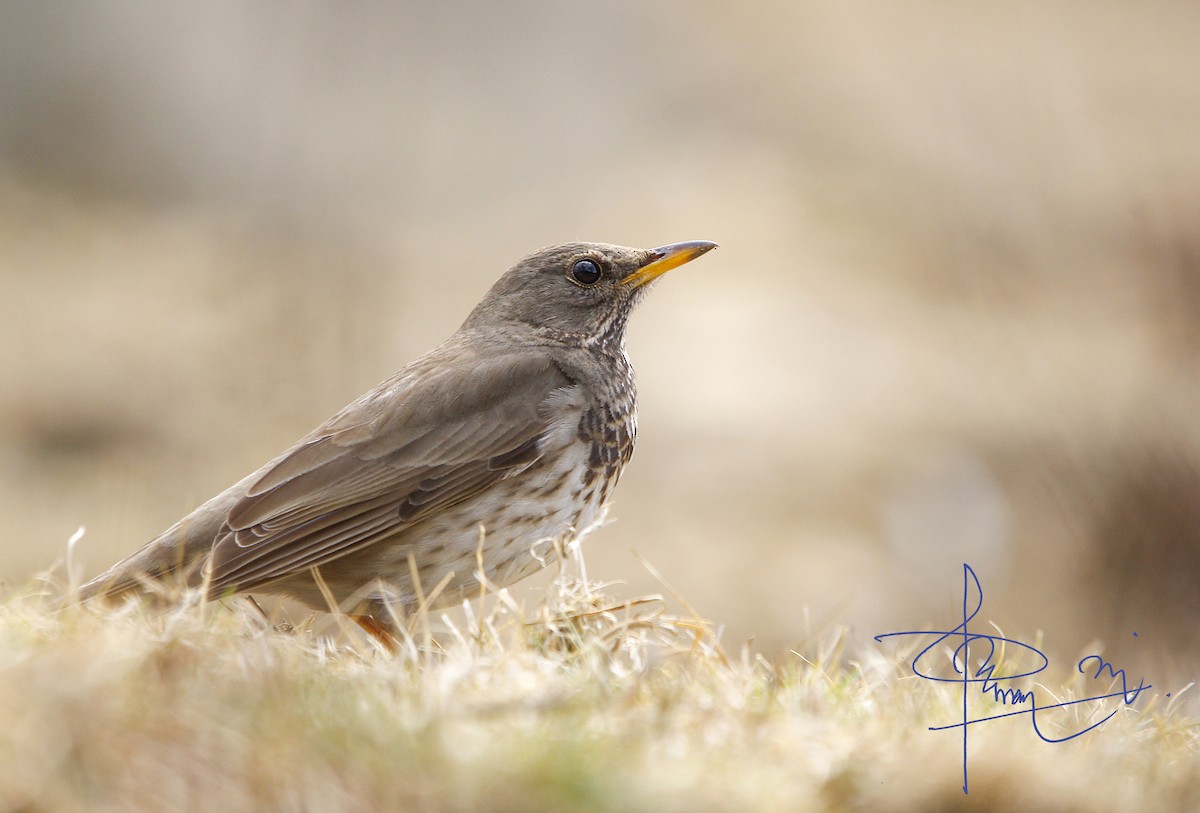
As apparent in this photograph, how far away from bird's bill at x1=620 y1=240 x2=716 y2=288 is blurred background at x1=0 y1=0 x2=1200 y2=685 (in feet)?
13.4

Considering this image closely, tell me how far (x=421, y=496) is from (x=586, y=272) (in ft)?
5.27

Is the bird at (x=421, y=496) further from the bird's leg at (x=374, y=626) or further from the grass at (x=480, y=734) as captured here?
the grass at (x=480, y=734)

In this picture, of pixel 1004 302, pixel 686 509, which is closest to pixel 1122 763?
pixel 686 509

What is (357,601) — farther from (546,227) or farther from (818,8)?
Answer: (818,8)

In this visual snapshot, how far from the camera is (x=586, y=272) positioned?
6539mm

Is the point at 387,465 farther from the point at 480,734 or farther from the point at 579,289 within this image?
the point at 480,734

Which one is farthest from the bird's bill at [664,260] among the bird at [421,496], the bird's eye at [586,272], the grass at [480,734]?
the grass at [480,734]

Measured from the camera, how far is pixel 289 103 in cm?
1862

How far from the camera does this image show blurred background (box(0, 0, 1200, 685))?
12.0m

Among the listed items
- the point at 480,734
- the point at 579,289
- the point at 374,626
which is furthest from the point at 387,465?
the point at 480,734

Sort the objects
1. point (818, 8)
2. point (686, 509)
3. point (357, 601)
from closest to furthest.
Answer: point (357, 601) < point (686, 509) < point (818, 8)

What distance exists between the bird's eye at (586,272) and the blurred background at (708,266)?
432 cm

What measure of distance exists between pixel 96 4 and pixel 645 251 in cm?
1419

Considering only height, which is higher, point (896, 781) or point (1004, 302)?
point (896, 781)
